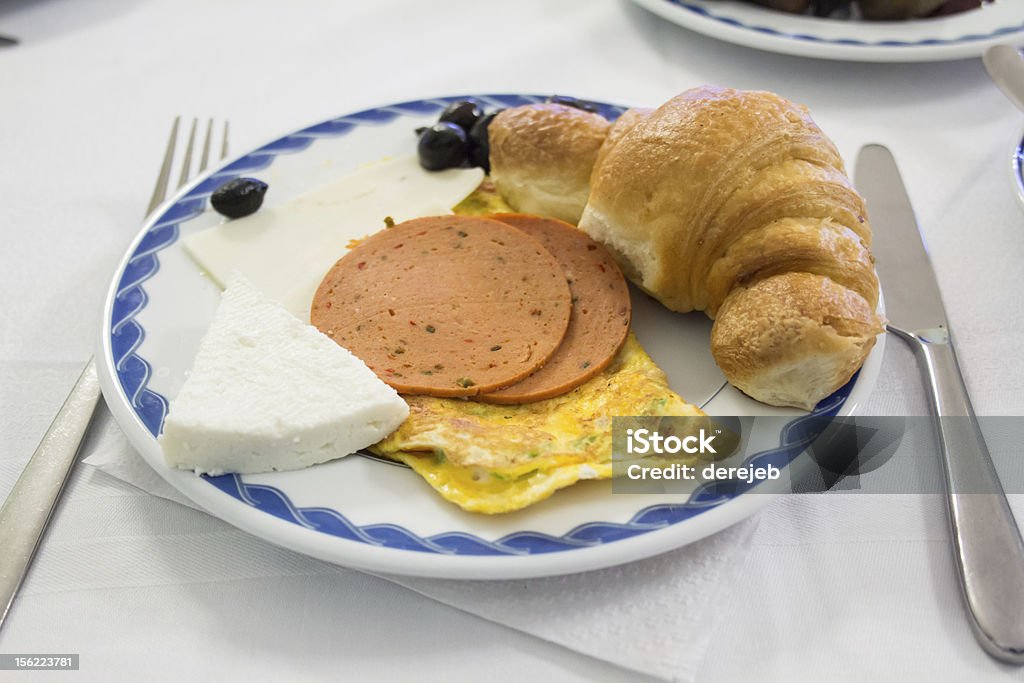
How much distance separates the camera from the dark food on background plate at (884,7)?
10.4 ft

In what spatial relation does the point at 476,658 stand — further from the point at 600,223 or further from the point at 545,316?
the point at 600,223

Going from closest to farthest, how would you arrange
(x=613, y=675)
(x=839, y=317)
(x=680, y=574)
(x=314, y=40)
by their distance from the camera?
(x=613, y=675) < (x=680, y=574) < (x=839, y=317) < (x=314, y=40)

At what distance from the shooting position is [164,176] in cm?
270

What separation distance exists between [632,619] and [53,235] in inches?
84.6

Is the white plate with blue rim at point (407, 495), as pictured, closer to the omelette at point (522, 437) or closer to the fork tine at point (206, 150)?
the omelette at point (522, 437)

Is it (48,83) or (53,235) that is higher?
(48,83)

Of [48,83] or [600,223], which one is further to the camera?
[48,83]

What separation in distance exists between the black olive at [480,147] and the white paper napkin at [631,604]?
4.66ft

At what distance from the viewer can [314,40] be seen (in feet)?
12.1

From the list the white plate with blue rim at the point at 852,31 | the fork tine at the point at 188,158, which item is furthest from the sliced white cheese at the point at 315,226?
the white plate with blue rim at the point at 852,31

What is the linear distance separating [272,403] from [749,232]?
1.11m

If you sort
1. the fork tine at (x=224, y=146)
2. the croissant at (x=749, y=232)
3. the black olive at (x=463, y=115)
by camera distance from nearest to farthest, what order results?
the croissant at (x=749, y=232), the black olive at (x=463, y=115), the fork tine at (x=224, y=146)

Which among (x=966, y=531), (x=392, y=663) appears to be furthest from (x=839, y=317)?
(x=392, y=663)

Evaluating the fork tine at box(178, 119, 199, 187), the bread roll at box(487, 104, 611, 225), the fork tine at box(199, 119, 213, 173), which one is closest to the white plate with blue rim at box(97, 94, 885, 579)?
the bread roll at box(487, 104, 611, 225)
